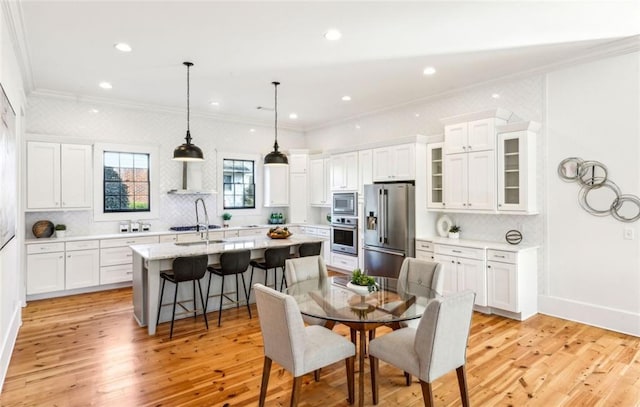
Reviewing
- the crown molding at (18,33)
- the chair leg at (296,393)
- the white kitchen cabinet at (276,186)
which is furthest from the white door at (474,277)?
the crown molding at (18,33)

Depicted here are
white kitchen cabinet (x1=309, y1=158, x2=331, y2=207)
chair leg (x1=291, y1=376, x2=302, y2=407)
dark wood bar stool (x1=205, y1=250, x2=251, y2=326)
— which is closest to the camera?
chair leg (x1=291, y1=376, x2=302, y2=407)

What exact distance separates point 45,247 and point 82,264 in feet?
1.76

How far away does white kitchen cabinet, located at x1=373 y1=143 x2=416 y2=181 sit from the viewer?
18.5 ft

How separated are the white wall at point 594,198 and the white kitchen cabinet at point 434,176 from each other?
1.42 metres

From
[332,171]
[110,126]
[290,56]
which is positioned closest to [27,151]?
[110,126]

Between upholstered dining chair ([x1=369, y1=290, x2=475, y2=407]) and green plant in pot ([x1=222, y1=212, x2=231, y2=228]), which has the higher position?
green plant in pot ([x1=222, y1=212, x2=231, y2=228])

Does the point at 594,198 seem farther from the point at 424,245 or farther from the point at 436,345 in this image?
the point at 436,345

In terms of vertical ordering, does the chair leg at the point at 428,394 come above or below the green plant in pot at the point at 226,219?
below

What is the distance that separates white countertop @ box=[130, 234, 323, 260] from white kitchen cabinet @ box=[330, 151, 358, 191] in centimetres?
185

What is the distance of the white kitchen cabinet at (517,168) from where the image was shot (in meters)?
4.50

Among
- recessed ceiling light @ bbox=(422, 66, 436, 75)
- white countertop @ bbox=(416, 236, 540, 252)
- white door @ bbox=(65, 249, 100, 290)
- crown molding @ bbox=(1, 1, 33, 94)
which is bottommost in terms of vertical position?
white door @ bbox=(65, 249, 100, 290)

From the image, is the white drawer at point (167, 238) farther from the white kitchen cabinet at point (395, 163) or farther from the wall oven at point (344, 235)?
the white kitchen cabinet at point (395, 163)

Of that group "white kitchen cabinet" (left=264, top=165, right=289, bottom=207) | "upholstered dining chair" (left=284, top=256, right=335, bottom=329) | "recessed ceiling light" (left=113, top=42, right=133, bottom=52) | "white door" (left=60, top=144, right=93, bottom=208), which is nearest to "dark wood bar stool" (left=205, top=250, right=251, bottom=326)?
"upholstered dining chair" (left=284, top=256, right=335, bottom=329)

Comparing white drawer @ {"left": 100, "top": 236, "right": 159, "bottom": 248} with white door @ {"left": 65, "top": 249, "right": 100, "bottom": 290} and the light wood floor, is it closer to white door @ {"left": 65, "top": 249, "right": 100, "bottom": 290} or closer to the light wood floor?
white door @ {"left": 65, "top": 249, "right": 100, "bottom": 290}
